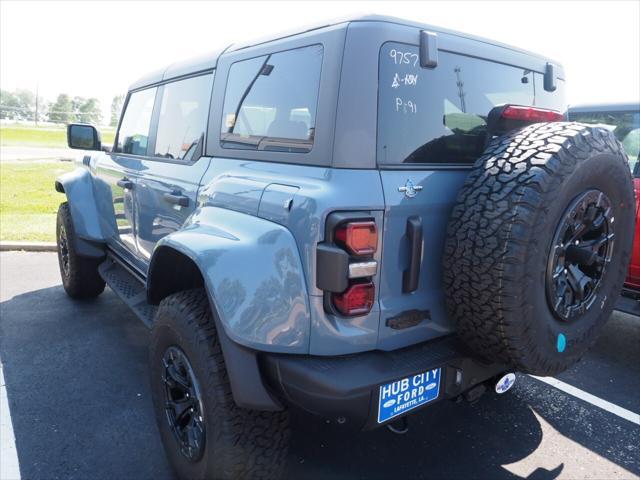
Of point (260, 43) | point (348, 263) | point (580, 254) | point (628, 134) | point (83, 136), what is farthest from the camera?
point (628, 134)

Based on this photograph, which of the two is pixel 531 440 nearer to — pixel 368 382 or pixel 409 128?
pixel 368 382

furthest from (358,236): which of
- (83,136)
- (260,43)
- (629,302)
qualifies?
(83,136)

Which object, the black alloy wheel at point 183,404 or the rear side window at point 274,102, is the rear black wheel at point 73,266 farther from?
the rear side window at point 274,102

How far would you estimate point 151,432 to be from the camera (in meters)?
2.76

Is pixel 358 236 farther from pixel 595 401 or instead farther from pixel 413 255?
pixel 595 401

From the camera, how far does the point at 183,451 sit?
7.36 feet

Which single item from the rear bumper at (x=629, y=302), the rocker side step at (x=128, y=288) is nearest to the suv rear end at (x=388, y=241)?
the rocker side step at (x=128, y=288)

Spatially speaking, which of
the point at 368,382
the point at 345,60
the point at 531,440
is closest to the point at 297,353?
the point at 368,382

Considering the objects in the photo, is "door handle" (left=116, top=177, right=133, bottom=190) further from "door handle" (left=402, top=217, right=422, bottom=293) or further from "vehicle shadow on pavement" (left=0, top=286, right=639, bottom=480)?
"door handle" (left=402, top=217, right=422, bottom=293)

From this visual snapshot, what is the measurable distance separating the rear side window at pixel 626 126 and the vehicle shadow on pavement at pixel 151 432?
7.27ft

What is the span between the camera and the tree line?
4801 centimetres

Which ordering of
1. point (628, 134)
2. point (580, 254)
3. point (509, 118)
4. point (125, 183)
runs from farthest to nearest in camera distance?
1. point (628, 134)
2. point (125, 183)
3. point (509, 118)
4. point (580, 254)

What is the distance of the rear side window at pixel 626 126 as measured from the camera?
4270 mm

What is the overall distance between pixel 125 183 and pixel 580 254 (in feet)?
9.18
